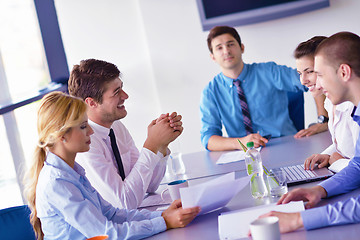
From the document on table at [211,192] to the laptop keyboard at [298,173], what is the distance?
0.34m

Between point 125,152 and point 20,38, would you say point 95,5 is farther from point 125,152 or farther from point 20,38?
point 125,152

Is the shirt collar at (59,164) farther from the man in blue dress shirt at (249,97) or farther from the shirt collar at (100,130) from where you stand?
the man in blue dress shirt at (249,97)

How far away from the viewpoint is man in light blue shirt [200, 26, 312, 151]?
127 inches

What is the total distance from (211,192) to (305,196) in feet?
1.00

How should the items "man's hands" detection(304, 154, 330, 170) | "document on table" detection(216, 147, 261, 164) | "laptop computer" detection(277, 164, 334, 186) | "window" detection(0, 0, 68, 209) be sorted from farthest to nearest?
"window" detection(0, 0, 68, 209) < "document on table" detection(216, 147, 261, 164) < "man's hands" detection(304, 154, 330, 170) < "laptop computer" detection(277, 164, 334, 186)

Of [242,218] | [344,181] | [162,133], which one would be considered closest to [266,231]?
[242,218]

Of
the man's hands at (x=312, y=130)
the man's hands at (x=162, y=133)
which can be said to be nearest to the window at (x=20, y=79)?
the man's hands at (x=162, y=133)

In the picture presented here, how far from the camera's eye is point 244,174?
2.09 metres

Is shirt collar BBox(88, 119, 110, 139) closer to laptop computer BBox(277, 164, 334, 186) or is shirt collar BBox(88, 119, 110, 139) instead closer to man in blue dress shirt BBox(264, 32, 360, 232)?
laptop computer BBox(277, 164, 334, 186)

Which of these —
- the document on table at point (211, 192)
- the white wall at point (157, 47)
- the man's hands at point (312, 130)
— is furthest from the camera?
the white wall at point (157, 47)

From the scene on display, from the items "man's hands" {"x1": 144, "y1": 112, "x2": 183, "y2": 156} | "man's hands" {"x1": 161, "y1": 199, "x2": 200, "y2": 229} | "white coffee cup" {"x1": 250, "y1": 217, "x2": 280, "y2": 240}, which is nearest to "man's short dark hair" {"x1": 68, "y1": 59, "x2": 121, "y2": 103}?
"man's hands" {"x1": 144, "y1": 112, "x2": 183, "y2": 156}

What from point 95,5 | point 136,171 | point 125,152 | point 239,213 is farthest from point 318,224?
point 95,5

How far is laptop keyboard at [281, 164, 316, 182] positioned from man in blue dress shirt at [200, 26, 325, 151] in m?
1.21

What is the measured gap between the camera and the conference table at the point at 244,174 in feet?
4.04
